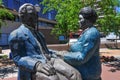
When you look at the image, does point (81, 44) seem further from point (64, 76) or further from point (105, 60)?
point (105, 60)

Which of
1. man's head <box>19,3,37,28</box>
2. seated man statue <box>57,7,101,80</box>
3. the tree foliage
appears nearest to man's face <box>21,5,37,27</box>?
man's head <box>19,3,37,28</box>

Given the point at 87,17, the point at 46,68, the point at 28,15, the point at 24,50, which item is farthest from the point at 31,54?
the point at 87,17

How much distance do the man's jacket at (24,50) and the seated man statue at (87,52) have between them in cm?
37

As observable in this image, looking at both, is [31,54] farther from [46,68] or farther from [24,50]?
[46,68]

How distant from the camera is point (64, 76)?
144 inches

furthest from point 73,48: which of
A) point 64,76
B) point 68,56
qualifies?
point 64,76

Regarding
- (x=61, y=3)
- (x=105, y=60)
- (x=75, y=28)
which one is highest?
(x=61, y=3)

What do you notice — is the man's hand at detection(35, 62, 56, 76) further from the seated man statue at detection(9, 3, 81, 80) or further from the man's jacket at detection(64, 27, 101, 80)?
the man's jacket at detection(64, 27, 101, 80)

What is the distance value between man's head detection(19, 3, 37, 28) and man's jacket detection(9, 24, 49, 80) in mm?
104

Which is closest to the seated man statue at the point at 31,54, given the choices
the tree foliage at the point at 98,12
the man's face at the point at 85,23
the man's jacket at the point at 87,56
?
the man's jacket at the point at 87,56

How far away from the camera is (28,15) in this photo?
3936mm

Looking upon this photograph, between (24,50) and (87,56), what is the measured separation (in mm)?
804

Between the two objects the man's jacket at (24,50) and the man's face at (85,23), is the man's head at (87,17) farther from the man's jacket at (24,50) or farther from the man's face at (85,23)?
the man's jacket at (24,50)

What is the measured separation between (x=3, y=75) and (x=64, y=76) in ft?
33.8
